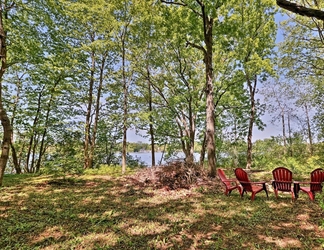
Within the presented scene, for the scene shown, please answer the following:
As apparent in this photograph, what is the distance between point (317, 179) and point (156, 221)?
4040 millimetres

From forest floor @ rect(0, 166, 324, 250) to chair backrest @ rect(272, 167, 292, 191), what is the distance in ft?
1.06

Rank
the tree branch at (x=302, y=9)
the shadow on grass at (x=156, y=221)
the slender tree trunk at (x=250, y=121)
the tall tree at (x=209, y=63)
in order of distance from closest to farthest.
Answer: the tree branch at (x=302, y=9)
the shadow on grass at (x=156, y=221)
the tall tree at (x=209, y=63)
the slender tree trunk at (x=250, y=121)

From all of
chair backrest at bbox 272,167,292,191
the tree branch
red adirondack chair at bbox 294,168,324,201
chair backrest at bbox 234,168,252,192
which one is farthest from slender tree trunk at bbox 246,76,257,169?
the tree branch

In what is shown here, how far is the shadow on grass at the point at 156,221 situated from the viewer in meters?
2.69

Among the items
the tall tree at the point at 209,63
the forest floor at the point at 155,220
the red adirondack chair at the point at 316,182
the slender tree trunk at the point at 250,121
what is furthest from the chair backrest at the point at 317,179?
the slender tree trunk at the point at 250,121

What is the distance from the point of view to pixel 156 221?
350cm

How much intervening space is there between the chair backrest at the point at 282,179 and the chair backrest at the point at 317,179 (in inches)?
18.3

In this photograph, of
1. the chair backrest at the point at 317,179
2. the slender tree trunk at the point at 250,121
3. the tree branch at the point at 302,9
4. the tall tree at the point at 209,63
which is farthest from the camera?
the slender tree trunk at the point at 250,121

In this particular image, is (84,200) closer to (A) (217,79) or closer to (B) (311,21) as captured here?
(A) (217,79)

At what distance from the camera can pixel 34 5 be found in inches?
245

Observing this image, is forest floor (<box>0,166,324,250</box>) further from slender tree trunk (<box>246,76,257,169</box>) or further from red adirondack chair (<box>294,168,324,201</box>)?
slender tree trunk (<box>246,76,257,169</box>)

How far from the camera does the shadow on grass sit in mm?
2693

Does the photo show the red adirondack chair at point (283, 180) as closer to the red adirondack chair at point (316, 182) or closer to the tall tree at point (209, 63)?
the red adirondack chair at point (316, 182)

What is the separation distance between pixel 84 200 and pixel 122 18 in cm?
820
